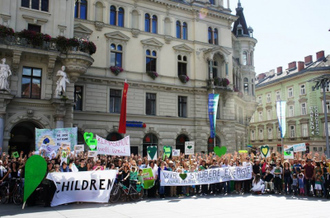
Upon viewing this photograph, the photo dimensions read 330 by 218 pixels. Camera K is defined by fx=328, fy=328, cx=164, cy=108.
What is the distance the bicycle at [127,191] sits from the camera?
15031mm

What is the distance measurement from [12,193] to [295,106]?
5298 centimetres

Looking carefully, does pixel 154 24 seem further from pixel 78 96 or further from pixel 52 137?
pixel 52 137

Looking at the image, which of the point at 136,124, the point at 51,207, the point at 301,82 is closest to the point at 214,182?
the point at 51,207

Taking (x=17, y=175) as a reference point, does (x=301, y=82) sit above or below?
above

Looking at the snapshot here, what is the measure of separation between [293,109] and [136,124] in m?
38.1

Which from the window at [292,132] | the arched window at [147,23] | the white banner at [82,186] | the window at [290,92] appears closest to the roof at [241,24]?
the arched window at [147,23]

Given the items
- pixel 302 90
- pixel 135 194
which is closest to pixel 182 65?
pixel 135 194

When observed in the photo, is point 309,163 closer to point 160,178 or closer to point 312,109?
point 160,178

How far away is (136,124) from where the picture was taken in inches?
1208

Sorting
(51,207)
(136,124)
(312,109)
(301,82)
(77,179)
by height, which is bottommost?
(51,207)

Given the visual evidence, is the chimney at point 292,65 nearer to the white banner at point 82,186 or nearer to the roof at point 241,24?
the roof at point 241,24

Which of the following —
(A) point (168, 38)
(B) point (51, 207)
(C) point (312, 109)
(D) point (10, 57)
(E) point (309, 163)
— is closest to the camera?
(B) point (51, 207)

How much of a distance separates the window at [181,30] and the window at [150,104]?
24.2 feet

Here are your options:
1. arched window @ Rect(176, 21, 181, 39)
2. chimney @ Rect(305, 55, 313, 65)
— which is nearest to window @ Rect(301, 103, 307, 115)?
chimney @ Rect(305, 55, 313, 65)
